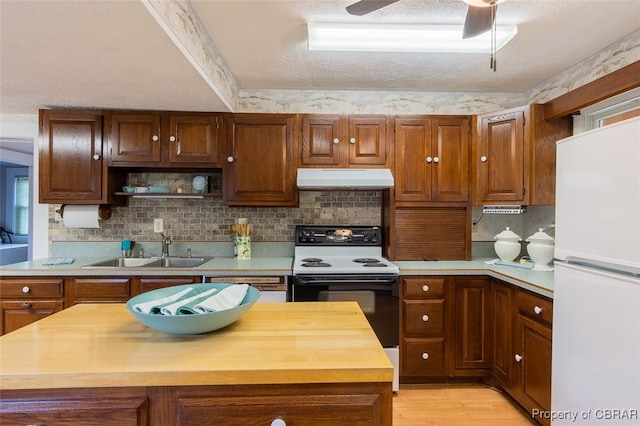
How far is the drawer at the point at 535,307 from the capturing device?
1.82 meters

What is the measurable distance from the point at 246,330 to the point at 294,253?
1872 millimetres

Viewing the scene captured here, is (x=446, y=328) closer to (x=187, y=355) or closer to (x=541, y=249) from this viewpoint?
(x=541, y=249)

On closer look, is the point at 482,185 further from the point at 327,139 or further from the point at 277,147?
the point at 277,147

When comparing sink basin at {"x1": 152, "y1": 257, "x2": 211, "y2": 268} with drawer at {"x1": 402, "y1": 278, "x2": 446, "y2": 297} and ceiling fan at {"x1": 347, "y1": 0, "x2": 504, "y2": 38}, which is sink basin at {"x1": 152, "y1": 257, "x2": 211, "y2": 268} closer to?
drawer at {"x1": 402, "y1": 278, "x2": 446, "y2": 297}

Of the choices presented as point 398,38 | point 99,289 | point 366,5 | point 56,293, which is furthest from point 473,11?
point 56,293

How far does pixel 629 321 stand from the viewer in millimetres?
1191

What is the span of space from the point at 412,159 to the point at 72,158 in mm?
2915

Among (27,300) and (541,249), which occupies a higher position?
(541,249)

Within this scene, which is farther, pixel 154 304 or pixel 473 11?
pixel 473 11

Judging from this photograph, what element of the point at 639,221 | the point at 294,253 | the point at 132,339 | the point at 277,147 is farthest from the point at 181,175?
the point at 639,221

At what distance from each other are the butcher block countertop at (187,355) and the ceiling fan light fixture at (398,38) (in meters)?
1.76

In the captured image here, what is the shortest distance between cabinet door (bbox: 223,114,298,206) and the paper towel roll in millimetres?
1191

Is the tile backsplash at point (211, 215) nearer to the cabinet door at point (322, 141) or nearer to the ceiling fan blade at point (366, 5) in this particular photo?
the cabinet door at point (322, 141)

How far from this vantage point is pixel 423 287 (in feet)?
8.10
